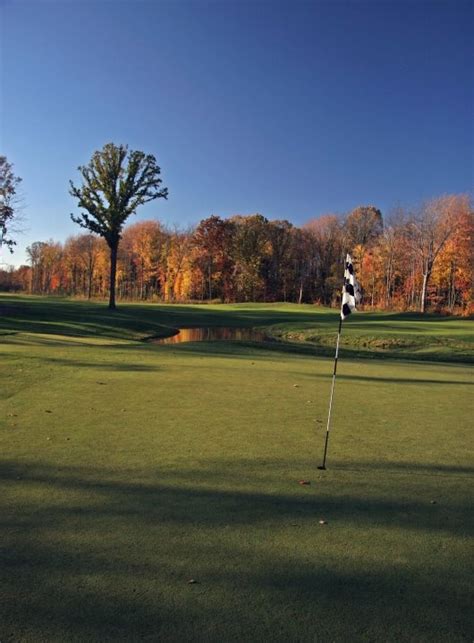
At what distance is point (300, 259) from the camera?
8712cm

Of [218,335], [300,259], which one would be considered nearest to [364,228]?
[300,259]

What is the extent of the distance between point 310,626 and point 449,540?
1.72m

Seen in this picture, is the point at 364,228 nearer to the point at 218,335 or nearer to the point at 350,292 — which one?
the point at 218,335

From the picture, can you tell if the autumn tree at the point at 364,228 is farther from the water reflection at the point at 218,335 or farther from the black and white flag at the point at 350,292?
the black and white flag at the point at 350,292

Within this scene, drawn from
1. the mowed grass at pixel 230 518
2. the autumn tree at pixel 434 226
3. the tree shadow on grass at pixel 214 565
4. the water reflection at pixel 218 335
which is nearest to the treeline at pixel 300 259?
the autumn tree at pixel 434 226

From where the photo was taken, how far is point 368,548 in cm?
394

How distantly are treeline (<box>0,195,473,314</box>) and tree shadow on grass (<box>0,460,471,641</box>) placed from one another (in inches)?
2363

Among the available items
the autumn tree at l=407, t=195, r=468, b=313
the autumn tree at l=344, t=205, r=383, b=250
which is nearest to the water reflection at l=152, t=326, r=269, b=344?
the autumn tree at l=407, t=195, r=468, b=313

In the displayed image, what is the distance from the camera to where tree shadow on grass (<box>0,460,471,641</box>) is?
2947mm

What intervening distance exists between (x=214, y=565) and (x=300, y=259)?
3351 inches

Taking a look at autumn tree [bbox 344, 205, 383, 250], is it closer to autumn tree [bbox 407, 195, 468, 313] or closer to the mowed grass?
autumn tree [bbox 407, 195, 468, 313]

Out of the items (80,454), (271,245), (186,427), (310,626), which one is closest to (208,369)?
(186,427)

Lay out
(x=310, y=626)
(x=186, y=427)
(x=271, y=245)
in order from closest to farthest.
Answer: (x=310, y=626) < (x=186, y=427) < (x=271, y=245)

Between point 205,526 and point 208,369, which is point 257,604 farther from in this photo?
point 208,369
